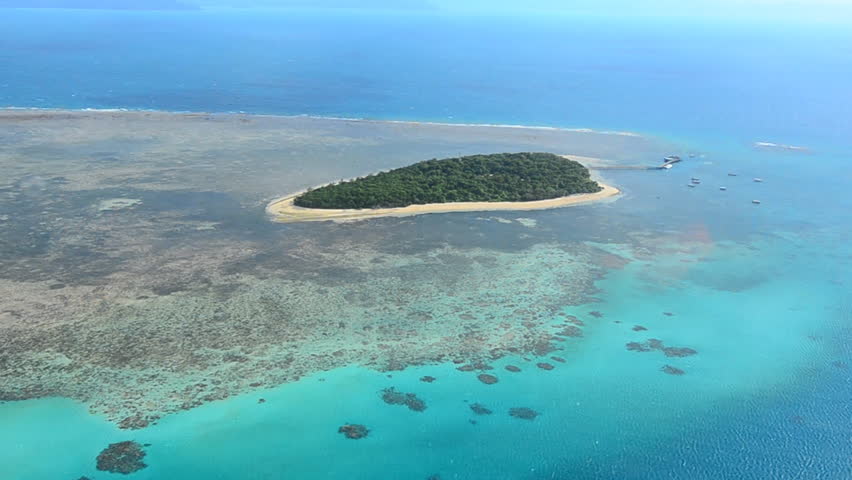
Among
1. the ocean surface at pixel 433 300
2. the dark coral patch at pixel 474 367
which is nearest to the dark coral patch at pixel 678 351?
the ocean surface at pixel 433 300

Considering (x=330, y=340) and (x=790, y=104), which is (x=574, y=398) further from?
(x=790, y=104)

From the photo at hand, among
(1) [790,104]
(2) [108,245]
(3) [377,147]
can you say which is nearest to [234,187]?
(2) [108,245]

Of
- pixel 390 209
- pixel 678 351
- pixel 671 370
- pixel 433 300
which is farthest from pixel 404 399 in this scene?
pixel 390 209

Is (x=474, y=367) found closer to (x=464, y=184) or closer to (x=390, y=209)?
(x=390, y=209)

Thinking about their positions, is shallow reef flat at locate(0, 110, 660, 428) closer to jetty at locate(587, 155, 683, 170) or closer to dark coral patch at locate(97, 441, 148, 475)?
dark coral patch at locate(97, 441, 148, 475)

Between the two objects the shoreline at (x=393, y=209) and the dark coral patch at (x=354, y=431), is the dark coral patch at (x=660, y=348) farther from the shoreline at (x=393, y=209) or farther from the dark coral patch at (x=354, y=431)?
the shoreline at (x=393, y=209)

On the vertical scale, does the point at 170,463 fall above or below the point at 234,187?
below
